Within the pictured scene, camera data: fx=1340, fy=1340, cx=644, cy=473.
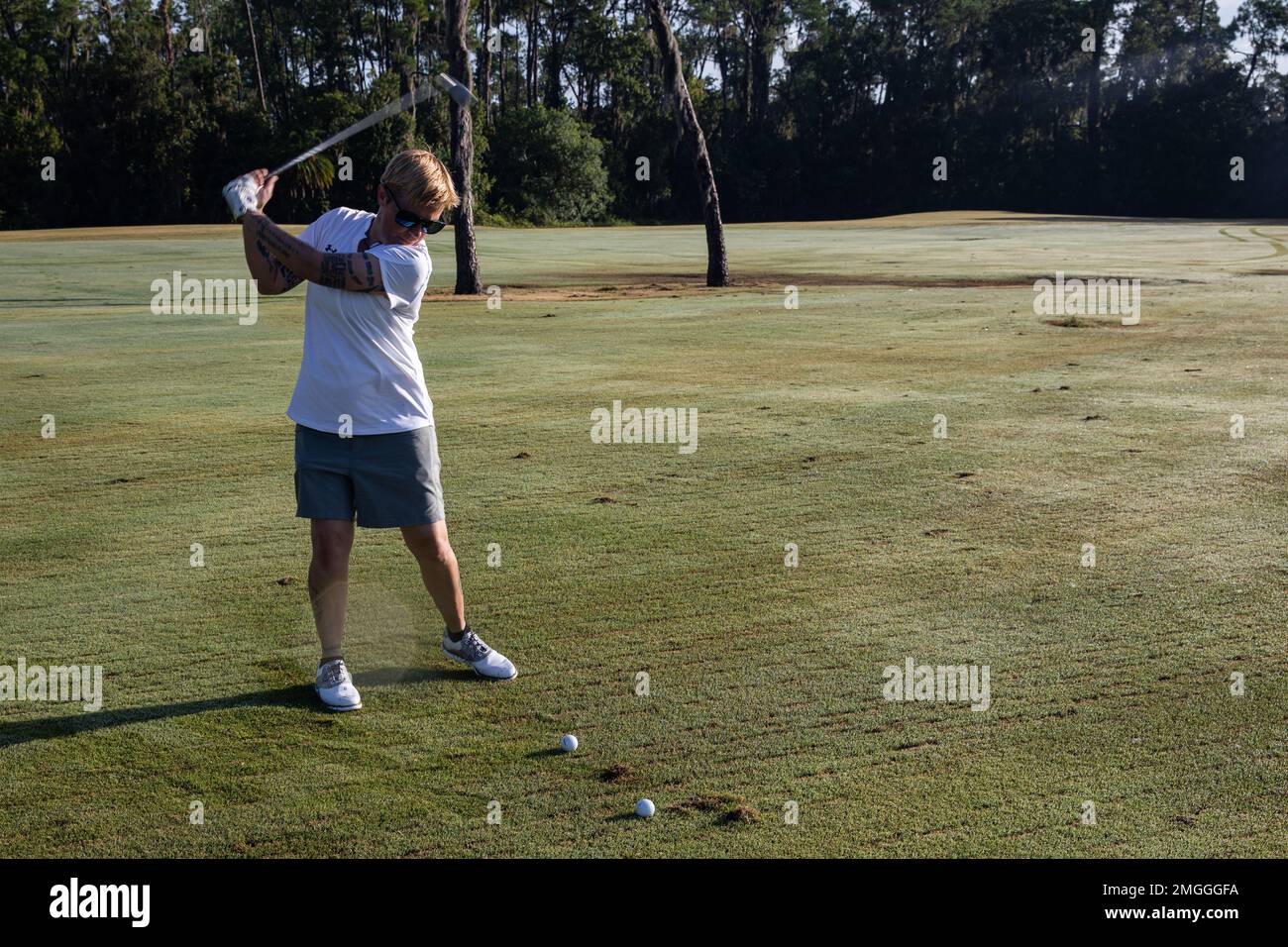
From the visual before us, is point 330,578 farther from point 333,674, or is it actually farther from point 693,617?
point 693,617

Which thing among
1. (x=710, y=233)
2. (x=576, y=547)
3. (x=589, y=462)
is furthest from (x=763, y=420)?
(x=710, y=233)

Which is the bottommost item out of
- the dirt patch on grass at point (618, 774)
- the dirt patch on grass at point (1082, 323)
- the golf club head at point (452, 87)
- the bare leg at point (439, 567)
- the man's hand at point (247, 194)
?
the dirt patch on grass at point (618, 774)

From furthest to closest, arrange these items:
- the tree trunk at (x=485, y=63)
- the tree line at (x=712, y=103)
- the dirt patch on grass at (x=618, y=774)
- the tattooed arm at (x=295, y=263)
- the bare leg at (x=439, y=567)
A: the tree trunk at (x=485, y=63)
the tree line at (x=712, y=103)
the bare leg at (x=439, y=567)
the tattooed arm at (x=295, y=263)
the dirt patch on grass at (x=618, y=774)

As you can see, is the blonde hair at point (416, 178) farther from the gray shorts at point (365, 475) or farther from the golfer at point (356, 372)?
the gray shorts at point (365, 475)

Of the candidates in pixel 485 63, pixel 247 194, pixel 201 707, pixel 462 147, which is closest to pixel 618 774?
pixel 201 707

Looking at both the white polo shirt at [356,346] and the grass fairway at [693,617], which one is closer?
the grass fairway at [693,617]

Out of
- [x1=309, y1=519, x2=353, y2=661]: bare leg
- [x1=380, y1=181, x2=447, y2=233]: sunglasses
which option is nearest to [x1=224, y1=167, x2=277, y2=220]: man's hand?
[x1=380, y1=181, x2=447, y2=233]: sunglasses

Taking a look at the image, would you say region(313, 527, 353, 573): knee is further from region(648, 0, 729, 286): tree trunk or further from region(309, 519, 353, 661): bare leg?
region(648, 0, 729, 286): tree trunk

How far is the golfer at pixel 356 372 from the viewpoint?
5.27 metres

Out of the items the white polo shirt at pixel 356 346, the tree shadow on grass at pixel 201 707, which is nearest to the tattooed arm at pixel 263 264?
the white polo shirt at pixel 356 346

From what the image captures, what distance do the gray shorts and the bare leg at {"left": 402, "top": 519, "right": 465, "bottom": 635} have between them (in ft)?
0.41

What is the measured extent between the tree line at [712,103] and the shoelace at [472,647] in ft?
209

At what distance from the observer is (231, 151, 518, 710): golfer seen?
527cm

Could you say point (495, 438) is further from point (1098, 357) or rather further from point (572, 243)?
point (572, 243)
